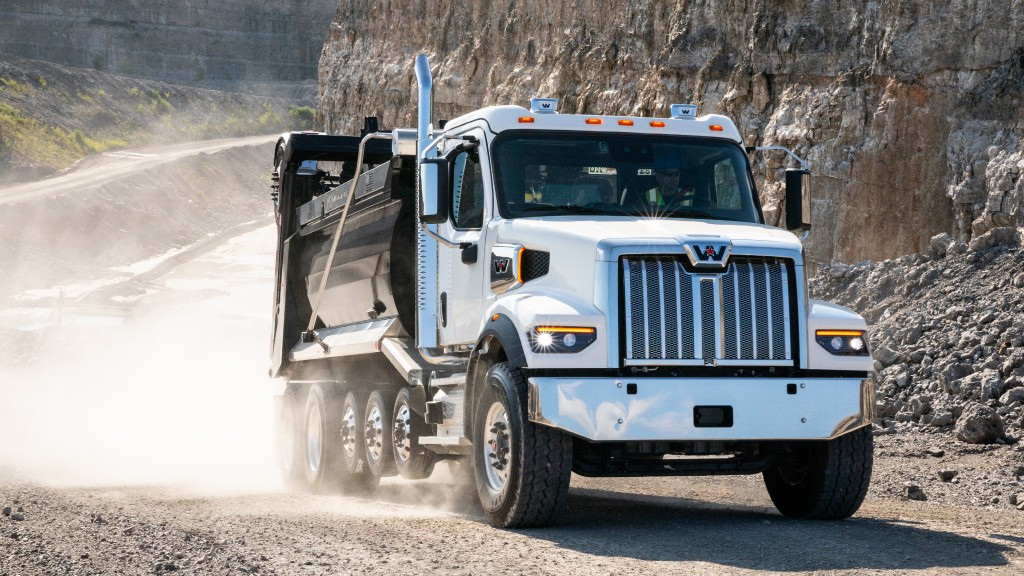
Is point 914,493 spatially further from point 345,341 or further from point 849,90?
point 849,90

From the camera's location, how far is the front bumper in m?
8.42

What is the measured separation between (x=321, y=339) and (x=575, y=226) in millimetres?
5875

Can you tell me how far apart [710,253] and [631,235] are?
1.81 ft

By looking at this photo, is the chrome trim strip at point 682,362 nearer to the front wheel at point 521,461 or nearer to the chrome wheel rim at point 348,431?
the front wheel at point 521,461

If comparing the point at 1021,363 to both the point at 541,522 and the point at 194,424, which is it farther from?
the point at 194,424

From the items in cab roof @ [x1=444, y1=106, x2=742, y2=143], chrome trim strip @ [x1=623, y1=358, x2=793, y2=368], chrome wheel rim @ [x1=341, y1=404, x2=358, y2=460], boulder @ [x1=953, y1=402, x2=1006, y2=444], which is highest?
cab roof @ [x1=444, y1=106, x2=742, y2=143]

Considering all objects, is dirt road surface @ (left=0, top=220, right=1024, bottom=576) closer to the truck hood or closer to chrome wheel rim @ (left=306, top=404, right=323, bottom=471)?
chrome wheel rim @ (left=306, top=404, right=323, bottom=471)

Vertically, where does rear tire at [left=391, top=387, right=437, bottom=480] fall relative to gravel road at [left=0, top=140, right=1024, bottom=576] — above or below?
above

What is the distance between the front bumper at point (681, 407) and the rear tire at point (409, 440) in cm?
292

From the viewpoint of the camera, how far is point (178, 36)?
4456 inches

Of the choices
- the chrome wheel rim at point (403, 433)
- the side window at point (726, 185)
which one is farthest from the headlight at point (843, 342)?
the chrome wheel rim at point (403, 433)

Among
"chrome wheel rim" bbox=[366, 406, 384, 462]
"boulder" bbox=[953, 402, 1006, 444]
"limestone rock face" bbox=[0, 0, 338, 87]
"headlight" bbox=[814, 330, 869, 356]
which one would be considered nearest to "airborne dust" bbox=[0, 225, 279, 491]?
"chrome wheel rim" bbox=[366, 406, 384, 462]

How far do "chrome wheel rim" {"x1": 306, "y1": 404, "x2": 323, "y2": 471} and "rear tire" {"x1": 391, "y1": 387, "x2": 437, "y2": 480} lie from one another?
2.16m

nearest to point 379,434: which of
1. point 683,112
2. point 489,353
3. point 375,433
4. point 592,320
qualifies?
point 375,433
